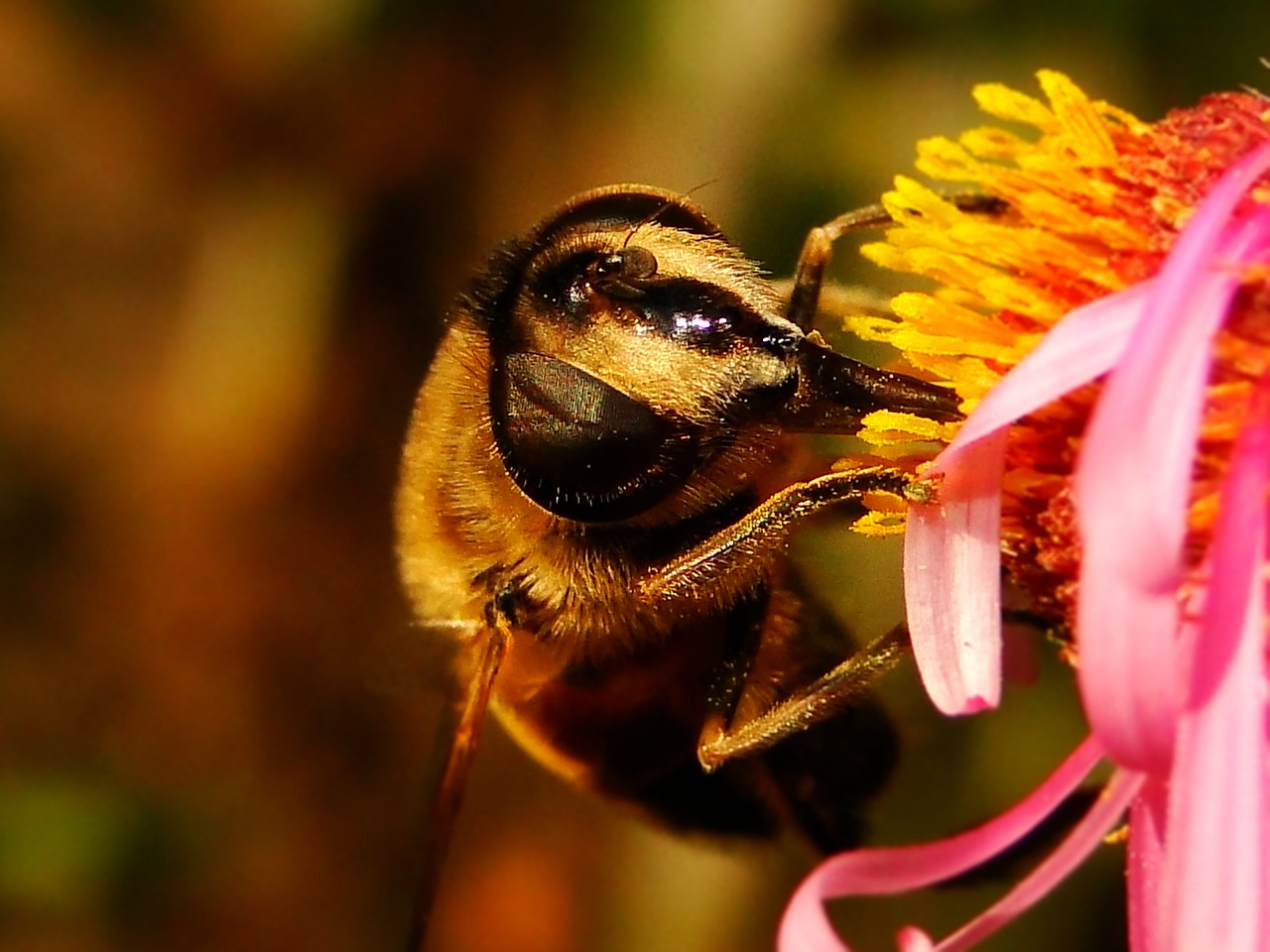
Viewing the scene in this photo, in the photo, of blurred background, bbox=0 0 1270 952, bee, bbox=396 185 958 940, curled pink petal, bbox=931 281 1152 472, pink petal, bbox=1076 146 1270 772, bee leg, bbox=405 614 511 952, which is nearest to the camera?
pink petal, bbox=1076 146 1270 772

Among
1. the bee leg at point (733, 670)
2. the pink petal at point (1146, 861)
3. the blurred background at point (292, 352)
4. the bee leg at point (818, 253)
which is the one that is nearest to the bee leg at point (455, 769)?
the bee leg at point (733, 670)

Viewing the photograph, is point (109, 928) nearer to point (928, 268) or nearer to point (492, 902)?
Result: point (492, 902)

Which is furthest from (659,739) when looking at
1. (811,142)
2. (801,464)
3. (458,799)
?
(811,142)

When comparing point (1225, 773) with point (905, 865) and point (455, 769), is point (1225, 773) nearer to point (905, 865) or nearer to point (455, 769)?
point (905, 865)

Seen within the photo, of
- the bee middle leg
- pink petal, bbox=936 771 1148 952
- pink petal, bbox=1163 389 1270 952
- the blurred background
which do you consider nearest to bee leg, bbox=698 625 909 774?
the bee middle leg

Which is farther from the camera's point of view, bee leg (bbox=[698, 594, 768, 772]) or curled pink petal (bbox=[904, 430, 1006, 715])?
bee leg (bbox=[698, 594, 768, 772])

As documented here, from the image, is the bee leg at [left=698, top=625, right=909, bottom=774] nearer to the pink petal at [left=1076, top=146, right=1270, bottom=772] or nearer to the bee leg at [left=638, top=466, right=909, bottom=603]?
the bee leg at [left=638, top=466, right=909, bottom=603]
